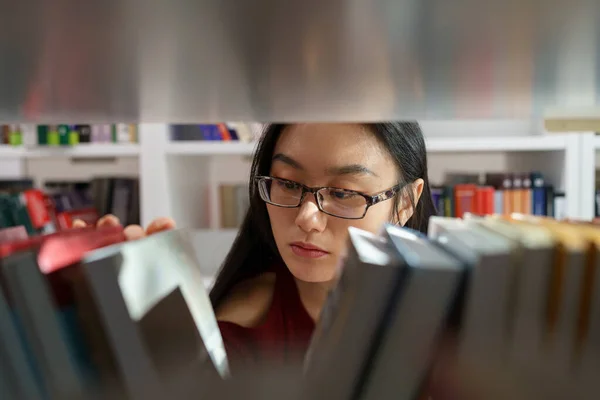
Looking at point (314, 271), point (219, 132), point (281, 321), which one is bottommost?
point (281, 321)

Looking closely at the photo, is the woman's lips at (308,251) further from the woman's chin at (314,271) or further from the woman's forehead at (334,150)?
the woman's forehead at (334,150)

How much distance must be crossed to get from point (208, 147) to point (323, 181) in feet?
4.27

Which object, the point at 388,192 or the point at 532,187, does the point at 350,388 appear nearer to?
the point at 388,192

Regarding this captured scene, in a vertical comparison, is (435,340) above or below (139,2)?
below

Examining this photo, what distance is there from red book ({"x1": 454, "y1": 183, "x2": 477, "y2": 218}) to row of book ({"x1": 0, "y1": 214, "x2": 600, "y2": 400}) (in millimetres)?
2041

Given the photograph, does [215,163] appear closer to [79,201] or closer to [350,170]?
[79,201]

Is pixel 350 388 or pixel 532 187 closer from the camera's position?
pixel 350 388

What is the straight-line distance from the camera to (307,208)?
105 centimetres

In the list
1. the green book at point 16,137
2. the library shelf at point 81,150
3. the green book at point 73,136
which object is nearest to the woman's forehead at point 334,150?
the library shelf at point 81,150

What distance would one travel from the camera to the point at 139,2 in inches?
10.3

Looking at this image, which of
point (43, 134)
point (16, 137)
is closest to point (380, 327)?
point (43, 134)

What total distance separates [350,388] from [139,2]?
0.78ft

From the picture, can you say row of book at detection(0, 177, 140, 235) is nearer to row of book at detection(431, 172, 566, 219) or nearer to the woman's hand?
row of book at detection(431, 172, 566, 219)

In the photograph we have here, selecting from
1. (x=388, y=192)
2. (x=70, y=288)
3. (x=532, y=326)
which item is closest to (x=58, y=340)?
(x=70, y=288)
